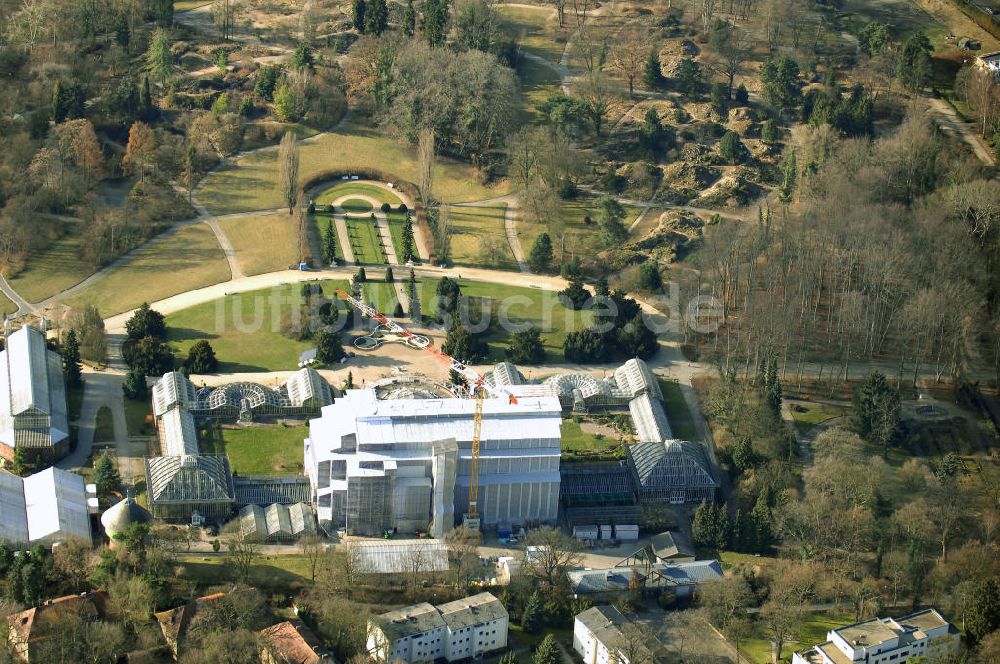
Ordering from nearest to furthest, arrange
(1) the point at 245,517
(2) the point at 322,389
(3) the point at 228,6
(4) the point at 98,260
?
(1) the point at 245,517 < (2) the point at 322,389 < (4) the point at 98,260 < (3) the point at 228,6

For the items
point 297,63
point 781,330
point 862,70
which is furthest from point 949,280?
point 297,63

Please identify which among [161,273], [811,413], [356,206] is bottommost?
[811,413]

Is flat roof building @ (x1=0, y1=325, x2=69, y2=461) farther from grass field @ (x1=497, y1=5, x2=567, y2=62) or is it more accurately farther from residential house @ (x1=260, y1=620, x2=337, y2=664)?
grass field @ (x1=497, y1=5, x2=567, y2=62)

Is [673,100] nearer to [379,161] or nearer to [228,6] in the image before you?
[379,161]

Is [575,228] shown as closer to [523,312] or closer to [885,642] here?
[523,312]

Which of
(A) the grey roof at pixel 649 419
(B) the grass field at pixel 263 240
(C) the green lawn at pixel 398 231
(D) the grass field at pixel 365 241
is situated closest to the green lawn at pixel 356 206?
(D) the grass field at pixel 365 241

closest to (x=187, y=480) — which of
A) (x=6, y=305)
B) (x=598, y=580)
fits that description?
(x=598, y=580)
